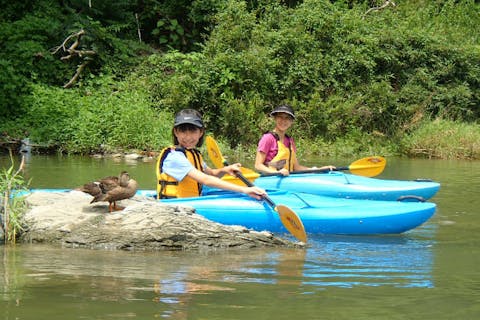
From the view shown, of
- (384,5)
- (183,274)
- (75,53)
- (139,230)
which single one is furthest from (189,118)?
(384,5)

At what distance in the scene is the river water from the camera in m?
3.58

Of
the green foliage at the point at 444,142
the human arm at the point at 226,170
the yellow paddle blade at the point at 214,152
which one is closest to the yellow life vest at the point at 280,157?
the yellow paddle blade at the point at 214,152

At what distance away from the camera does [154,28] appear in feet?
57.3

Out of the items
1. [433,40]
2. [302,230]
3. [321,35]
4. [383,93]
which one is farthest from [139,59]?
[302,230]

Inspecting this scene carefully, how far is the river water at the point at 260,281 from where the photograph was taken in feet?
11.7

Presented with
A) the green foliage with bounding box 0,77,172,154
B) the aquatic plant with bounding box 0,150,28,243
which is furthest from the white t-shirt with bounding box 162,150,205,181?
the green foliage with bounding box 0,77,172,154

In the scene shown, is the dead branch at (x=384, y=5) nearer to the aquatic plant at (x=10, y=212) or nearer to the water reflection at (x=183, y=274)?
→ the water reflection at (x=183, y=274)

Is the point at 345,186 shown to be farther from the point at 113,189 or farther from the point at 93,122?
the point at 93,122

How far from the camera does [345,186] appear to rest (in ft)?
25.1

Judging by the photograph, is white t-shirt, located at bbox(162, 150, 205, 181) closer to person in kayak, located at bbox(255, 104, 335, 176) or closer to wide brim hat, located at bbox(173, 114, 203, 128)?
wide brim hat, located at bbox(173, 114, 203, 128)

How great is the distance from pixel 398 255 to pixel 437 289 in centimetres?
117

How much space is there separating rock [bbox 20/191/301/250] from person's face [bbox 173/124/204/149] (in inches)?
20.8

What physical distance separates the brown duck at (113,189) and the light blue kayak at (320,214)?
558 millimetres

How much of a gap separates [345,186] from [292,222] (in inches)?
83.9
